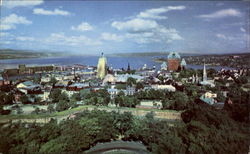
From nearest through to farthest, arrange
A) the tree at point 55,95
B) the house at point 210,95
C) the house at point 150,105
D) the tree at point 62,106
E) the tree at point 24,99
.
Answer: the tree at point 62,106
the tree at point 24,99
the tree at point 55,95
the house at point 150,105
the house at point 210,95

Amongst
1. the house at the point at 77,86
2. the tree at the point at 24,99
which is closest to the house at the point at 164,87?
the house at the point at 77,86

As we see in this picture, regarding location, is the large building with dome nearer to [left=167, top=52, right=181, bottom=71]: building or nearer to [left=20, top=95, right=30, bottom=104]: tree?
[left=167, top=52, right=181, bottom=71]: building

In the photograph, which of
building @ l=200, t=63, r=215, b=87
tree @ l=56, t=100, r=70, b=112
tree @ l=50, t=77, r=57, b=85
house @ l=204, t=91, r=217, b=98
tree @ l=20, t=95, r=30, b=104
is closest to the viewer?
tree @ l=56, t=100, r=70, b=112

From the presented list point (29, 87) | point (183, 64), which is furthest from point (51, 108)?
point (183, 64)

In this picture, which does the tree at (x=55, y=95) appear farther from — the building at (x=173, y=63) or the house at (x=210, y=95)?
the house at (x=210, y=95)

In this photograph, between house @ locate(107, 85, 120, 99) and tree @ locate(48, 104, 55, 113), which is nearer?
tree @ locate(48, 104, 55, 113)

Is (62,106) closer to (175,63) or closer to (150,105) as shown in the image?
(150,105)

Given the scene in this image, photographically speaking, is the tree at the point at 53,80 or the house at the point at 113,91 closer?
the house at the point at 113,91

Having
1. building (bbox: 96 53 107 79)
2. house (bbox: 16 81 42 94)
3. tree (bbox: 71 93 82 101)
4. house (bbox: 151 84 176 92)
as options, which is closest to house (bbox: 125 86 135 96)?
house (bbox: 151 84 176 92)

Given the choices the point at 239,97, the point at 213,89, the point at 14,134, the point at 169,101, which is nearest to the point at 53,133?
the point at 14,134
